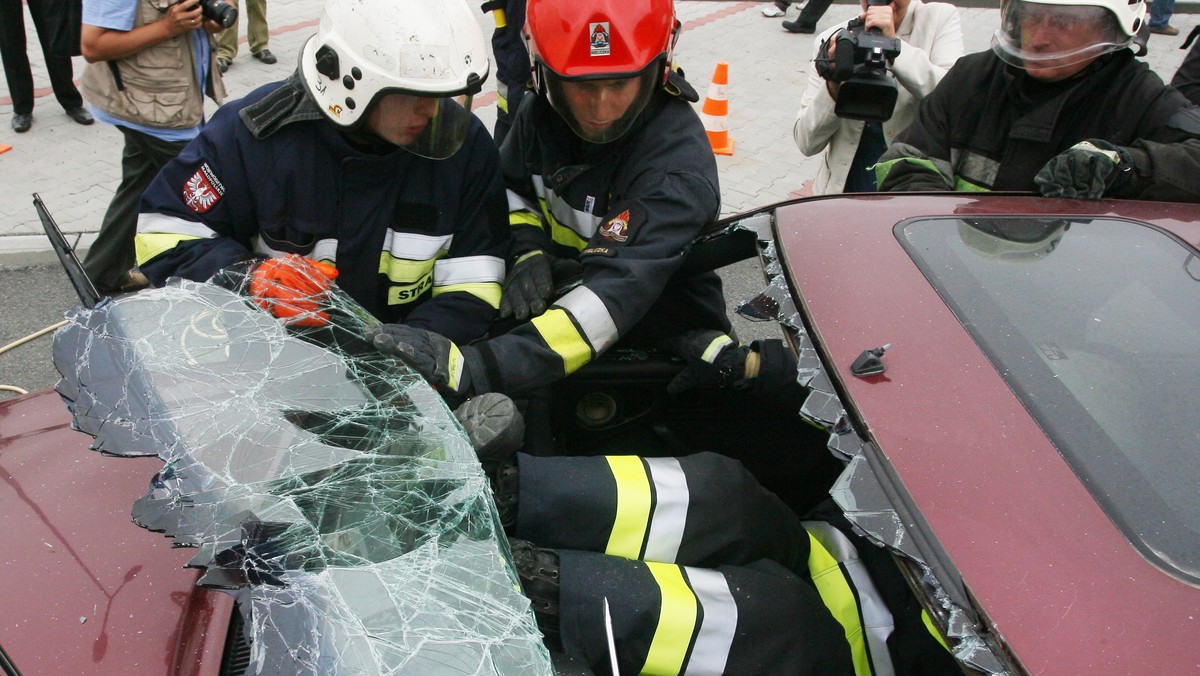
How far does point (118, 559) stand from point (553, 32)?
4.82ft

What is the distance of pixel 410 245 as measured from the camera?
2.31 meters

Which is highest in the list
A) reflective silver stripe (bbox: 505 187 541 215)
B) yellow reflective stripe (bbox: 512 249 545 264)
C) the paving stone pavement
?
reflective silver stripe (bbox: 505 187 541 215)

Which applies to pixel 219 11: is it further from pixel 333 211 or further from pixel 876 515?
pixel 876 515

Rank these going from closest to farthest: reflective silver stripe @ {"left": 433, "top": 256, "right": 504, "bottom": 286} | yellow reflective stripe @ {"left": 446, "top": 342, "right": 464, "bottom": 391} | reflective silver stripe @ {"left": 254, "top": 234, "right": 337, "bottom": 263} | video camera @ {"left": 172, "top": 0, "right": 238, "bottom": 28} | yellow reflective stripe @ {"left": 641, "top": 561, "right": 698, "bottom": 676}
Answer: yellow reflective stripe @ {"left": 641, "top": 561, "right": 698, "bottom": 676} < yellow reflective stripe @ {"left": 446, "top": 342, "right": 464, "bottom": 391} < reflective silver stripe @ {"left": 254, "top": 234, "right": 337, "bottom": 263} < reflective silver stripe @ {"left": 433, "top": 256, "right": 504, "bottom": 286} < video camera @ {"left": 172, "top": 0, "right": 238, "bottom": 28}

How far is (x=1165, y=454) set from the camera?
1366 mm

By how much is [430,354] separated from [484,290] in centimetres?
49

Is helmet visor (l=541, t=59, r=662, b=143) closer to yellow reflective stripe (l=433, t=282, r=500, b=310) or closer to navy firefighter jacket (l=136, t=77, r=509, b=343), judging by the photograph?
navy firefighter jacket (l=136, t=77, r=509, b=343)

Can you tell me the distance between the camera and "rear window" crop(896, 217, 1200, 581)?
1313 mm

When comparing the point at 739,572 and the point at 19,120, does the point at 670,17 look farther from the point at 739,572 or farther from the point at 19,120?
the point at 19,120

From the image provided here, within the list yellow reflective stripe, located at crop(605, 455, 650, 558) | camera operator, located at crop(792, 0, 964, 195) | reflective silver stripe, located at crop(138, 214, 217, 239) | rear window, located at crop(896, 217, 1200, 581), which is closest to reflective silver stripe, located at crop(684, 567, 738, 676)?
yellow reflective stripe, located at crop(605, 455, 650, 558)

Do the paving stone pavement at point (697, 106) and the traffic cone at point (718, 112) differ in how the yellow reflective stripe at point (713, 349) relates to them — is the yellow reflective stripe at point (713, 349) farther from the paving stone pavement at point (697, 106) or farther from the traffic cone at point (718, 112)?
the traffic cone at point (718, 112)

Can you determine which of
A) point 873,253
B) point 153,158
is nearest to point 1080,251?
point 873,253

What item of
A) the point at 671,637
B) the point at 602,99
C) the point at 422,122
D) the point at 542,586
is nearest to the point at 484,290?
the point at 422,122

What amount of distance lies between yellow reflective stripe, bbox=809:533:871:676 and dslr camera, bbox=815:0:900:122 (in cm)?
155
